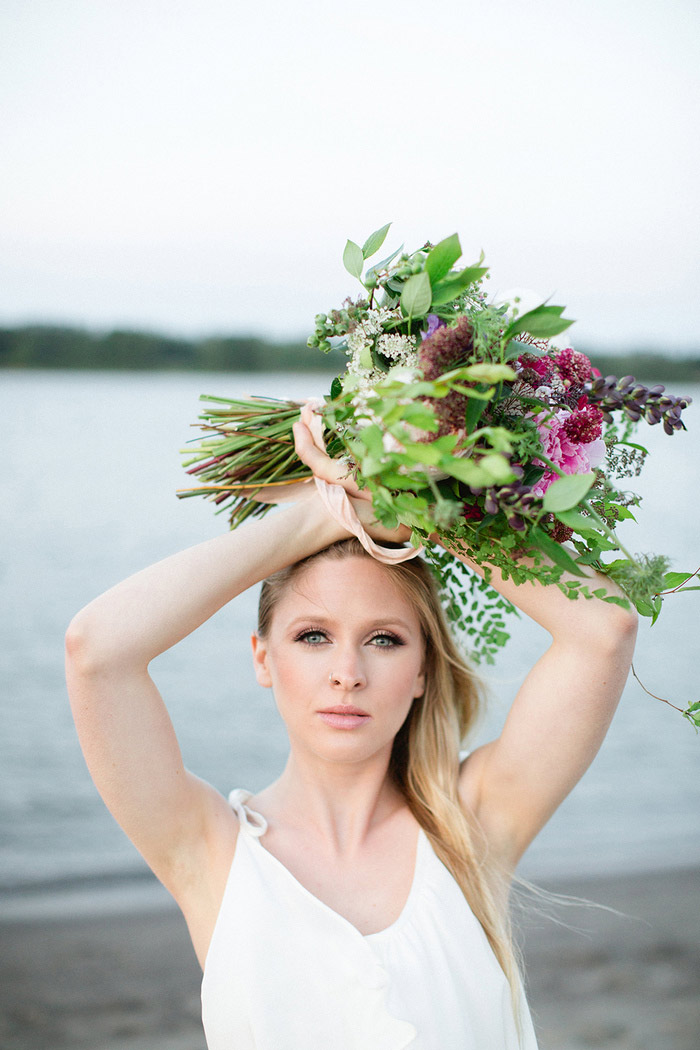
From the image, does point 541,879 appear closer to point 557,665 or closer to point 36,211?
point 557,665

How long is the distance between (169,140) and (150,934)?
1415 cm

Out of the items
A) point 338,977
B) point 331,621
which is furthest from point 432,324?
point 338,977

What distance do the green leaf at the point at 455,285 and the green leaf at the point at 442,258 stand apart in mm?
14

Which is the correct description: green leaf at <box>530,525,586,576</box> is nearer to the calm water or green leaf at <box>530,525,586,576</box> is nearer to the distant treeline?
the calm water

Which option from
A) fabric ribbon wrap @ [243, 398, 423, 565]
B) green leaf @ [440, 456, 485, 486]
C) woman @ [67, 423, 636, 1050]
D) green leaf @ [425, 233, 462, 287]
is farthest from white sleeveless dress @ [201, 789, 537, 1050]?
green leaf @ [425, 233, 462, 287]

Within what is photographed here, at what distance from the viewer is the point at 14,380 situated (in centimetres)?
1440

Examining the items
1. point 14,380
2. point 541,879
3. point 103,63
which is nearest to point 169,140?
point 103,63

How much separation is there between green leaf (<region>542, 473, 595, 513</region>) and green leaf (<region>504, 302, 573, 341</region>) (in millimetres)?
261

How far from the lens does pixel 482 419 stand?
138cm

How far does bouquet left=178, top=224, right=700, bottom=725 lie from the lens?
114 centimetres

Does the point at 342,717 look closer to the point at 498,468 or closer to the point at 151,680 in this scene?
the point at 151,680

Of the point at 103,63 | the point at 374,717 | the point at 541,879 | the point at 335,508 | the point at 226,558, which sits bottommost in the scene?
the point at 541,879

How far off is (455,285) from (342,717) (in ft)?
3.08

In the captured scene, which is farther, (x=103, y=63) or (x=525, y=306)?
(x=103, y=63)
